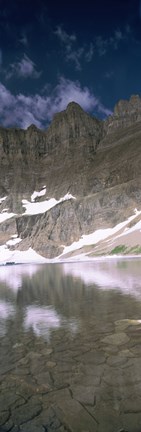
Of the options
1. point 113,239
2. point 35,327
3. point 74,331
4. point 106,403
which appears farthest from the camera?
point 113,239

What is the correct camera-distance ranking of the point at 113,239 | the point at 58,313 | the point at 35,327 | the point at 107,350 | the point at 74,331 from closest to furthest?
1. the point at 107,350
2. the point at 74,331
3. the point at 35,327
4. the point at 58,313
5. the point at 113,239

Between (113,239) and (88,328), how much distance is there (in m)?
120

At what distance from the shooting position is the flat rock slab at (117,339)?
1134 centimetres

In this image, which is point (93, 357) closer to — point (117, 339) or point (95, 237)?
point (117, 339)

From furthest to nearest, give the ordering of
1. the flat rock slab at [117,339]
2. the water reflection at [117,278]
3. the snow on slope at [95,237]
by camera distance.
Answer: the snow on slope at [95,237]
the water reflection at [117,278]
the flat rock slab at [117,339]

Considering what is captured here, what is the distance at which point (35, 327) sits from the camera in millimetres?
14992

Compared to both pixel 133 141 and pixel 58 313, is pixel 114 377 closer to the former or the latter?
pixel 58 313

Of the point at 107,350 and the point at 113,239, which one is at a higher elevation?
the point at 113,239

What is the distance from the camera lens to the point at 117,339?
1170 centimetres

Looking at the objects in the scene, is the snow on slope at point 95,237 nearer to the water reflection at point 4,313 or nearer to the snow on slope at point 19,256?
the snow on slope at point 19,256

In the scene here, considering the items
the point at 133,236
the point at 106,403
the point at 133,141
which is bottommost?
the point at 106,403

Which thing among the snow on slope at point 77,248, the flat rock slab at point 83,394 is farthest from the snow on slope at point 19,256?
the flat rock slab at point 83,394

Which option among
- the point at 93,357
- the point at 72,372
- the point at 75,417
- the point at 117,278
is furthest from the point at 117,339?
the point at 117,278

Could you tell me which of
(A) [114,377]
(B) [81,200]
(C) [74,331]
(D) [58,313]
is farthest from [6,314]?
(B) [81,200]
